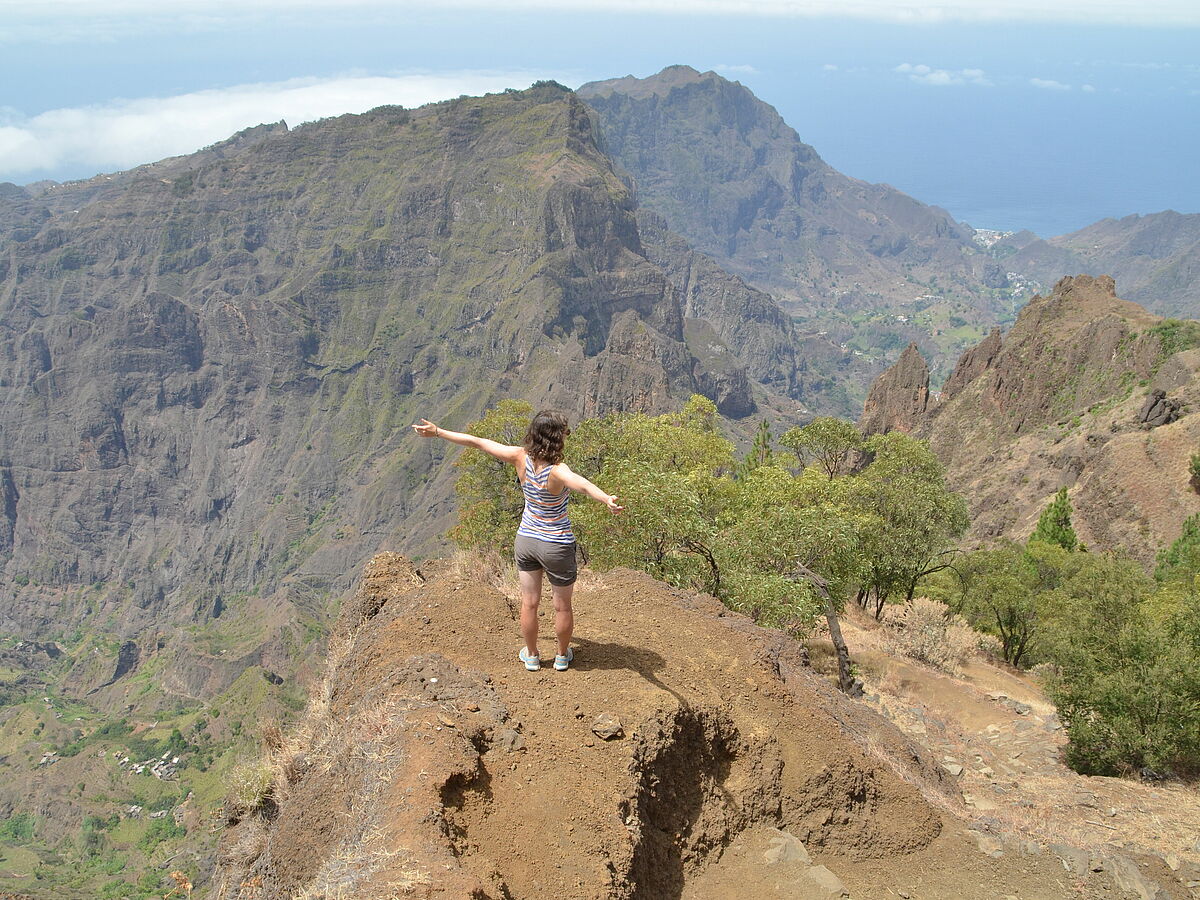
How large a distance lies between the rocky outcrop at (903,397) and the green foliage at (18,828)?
128 metres

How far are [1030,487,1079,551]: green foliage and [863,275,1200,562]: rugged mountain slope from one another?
12.6 ft

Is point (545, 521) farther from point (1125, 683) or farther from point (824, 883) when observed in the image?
point (1125, 683)

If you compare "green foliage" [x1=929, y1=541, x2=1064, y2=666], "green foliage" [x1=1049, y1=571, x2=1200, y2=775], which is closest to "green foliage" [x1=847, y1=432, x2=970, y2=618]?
"green foliage" [x1=929, y1=541, x2=1064, y2=666]

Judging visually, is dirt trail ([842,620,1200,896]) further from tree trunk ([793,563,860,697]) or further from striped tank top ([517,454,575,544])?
striped tank top ([517,454,575,544])

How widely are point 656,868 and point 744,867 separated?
142cm

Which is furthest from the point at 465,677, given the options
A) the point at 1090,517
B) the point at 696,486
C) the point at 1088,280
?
the point at 1088,280

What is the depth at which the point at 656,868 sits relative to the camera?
9.11 meters

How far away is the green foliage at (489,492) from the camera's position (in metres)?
31.8

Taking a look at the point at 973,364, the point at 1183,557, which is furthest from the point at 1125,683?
the point at 973,364

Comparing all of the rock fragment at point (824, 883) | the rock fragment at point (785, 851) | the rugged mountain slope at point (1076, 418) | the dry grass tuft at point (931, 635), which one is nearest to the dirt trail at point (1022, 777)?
the dry grass tuft at point (931, 635)

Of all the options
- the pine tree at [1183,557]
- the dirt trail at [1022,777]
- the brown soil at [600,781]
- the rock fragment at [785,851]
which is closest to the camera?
the brown soil at [600,781]

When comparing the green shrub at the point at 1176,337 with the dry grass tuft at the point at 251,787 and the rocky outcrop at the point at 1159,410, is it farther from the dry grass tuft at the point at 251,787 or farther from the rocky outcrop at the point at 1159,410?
the dry grass tuft at the point at 251,787

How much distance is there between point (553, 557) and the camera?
33.1ft

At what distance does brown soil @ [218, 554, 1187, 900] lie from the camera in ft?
26.2
